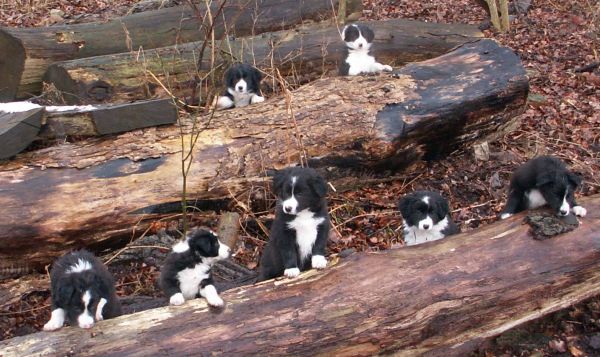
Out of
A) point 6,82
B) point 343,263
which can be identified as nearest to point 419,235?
point 343,263

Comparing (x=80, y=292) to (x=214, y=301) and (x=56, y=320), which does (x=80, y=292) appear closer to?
(x=56, y=320)

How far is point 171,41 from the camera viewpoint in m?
12.3

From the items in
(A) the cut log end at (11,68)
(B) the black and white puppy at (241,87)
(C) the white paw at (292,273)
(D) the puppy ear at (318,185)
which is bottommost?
(C) the white paw at (292,273)

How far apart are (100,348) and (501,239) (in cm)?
344

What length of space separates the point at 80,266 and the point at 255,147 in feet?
9.78

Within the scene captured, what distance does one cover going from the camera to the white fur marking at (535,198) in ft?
20.4

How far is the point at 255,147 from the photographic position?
7.68 metres

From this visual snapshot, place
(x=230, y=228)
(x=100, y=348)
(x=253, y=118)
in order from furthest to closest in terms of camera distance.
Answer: (x=253, y=118) → (x=230, y=228) → (x=100, y=348)

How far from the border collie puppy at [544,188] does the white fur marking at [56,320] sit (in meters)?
4.16

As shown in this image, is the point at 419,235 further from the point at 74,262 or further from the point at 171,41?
the point at 171,41

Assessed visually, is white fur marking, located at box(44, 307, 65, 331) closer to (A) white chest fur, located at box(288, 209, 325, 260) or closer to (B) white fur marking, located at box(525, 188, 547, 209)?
(A) white chest fur, located at box(288, 209, 325, 260)

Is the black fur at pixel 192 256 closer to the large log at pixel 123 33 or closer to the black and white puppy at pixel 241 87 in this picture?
the black and white puppy at pixel 241 87

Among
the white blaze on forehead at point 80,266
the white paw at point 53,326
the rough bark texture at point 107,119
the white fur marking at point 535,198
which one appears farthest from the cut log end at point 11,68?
the white fur marking at point 535,198

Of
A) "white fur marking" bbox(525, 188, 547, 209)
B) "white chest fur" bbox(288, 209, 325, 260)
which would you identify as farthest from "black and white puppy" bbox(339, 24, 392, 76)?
"white chest fur" bbox(288, 209, 325, 260)
